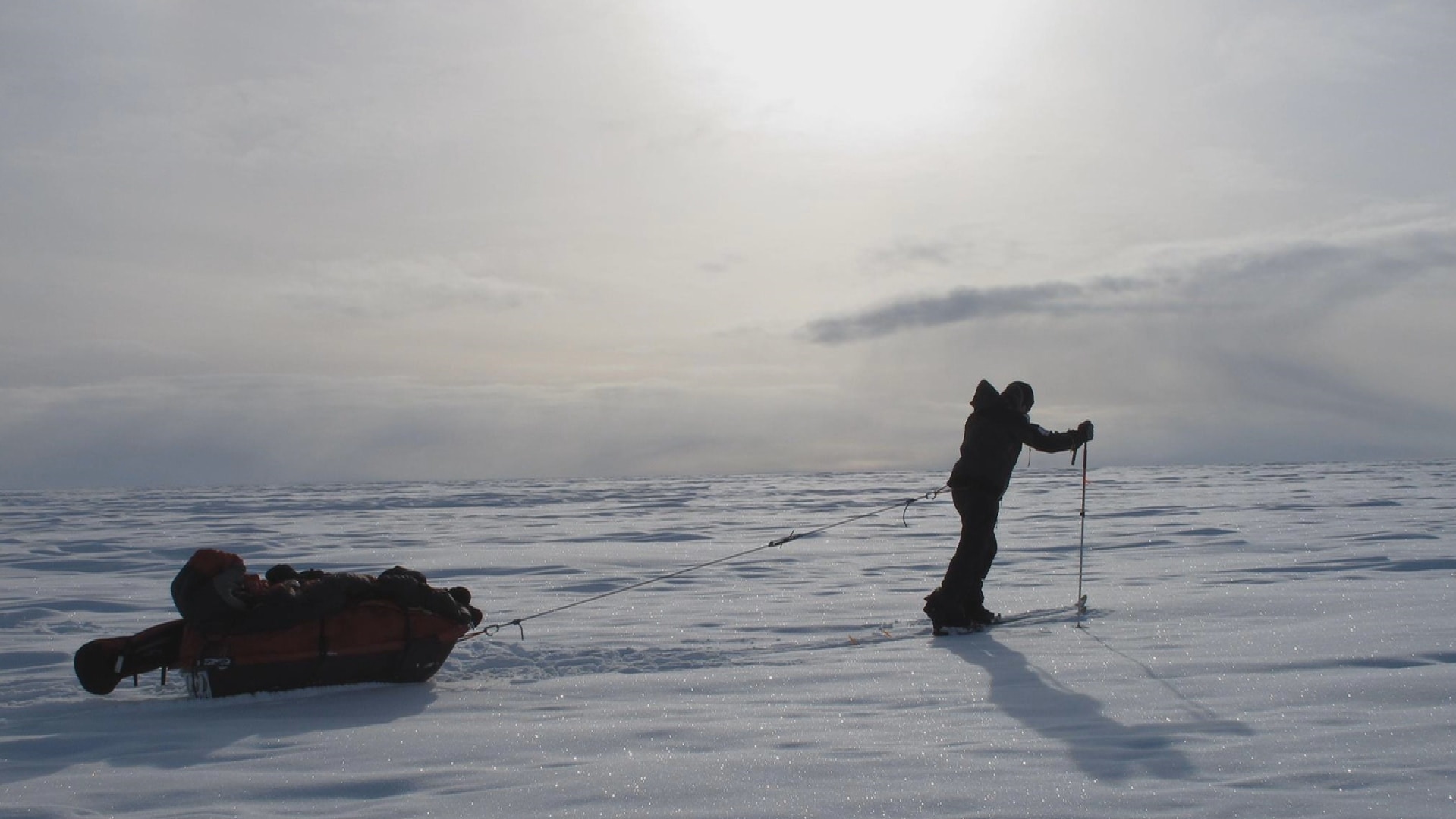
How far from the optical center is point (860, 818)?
3.12 meters

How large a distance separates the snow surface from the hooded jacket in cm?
97

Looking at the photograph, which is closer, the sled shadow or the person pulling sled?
the sled shadow

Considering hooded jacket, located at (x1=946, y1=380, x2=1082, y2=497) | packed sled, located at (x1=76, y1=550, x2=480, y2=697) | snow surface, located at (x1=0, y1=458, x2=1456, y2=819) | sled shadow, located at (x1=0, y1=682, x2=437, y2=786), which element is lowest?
sled shadow, located at (x1=0, y1=682, x2=437, y2=786)

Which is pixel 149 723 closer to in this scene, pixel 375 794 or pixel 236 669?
pixel 236 669

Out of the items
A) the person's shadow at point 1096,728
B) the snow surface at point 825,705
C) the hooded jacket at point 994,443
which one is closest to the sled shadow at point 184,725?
the snow surface at point 825,705

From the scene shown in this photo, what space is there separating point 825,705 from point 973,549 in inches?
107

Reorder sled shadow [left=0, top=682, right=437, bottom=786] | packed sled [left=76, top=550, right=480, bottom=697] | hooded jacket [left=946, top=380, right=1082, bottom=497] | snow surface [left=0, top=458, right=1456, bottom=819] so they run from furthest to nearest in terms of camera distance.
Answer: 1. hooded jacket [left=946, top=380, right=1082, bottom=497]
2. packed sled [left=76, top=550, right=480, bottom=697]
3. sled shadow [left=0, top=682, right=437, bottom=786]
4. snow surface [left=0, top=458, right=1456, bottom=819]

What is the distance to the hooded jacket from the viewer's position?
7.14 metres

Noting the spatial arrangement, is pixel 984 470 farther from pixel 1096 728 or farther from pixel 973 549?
pixel 1096 728

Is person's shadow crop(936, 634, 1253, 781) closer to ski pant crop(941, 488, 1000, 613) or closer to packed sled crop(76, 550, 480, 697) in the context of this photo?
ski pant crop(941, 488, 1000, 613)

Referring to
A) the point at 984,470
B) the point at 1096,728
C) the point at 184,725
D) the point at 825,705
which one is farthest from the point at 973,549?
the point at 184,725

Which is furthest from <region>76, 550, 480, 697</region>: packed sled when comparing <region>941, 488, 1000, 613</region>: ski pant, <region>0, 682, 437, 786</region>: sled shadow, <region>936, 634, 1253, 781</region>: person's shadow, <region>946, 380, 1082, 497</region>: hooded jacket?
<region>946, 380, 1082, 497</region>: hooded jacket

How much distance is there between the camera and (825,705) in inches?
184

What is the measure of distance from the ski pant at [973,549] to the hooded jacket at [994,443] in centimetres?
7
